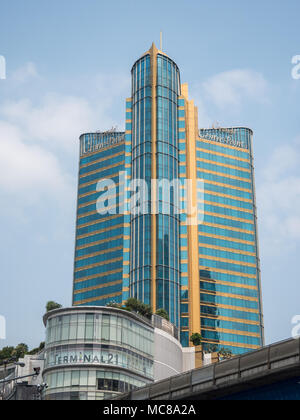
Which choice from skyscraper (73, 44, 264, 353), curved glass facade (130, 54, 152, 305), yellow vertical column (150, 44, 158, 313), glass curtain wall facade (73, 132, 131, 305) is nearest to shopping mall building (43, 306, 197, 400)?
yellow vertical column (150, 44, 158, 313)

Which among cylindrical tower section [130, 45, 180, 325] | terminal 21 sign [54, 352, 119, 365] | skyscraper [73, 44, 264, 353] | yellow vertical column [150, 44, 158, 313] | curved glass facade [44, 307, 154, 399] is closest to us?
curved glass facade [44, 307, 154, 399]

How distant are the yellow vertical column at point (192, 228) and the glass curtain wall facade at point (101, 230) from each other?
54.0ft

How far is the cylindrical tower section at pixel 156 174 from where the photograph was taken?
6176 inches

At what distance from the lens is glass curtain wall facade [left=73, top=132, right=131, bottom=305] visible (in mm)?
167625

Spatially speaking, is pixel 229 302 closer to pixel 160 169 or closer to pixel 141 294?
pixel 141 294

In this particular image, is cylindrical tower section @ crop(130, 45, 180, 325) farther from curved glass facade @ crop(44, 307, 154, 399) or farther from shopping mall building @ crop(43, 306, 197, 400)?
curved glass facade @ crop(44, 307, 154, 399)

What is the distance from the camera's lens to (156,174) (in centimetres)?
16725

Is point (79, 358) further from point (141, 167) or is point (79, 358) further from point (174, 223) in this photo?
point (141, 167)

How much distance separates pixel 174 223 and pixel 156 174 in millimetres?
13871

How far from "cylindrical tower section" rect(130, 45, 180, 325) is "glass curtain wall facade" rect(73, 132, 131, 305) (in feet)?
19.2

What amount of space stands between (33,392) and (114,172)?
306 feet

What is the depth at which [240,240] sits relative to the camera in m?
176

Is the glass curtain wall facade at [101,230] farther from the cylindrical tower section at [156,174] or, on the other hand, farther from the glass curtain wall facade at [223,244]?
the glass curtain wall facade at [223,244]

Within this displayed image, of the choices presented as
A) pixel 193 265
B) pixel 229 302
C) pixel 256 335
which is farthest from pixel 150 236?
pixel 256 335
